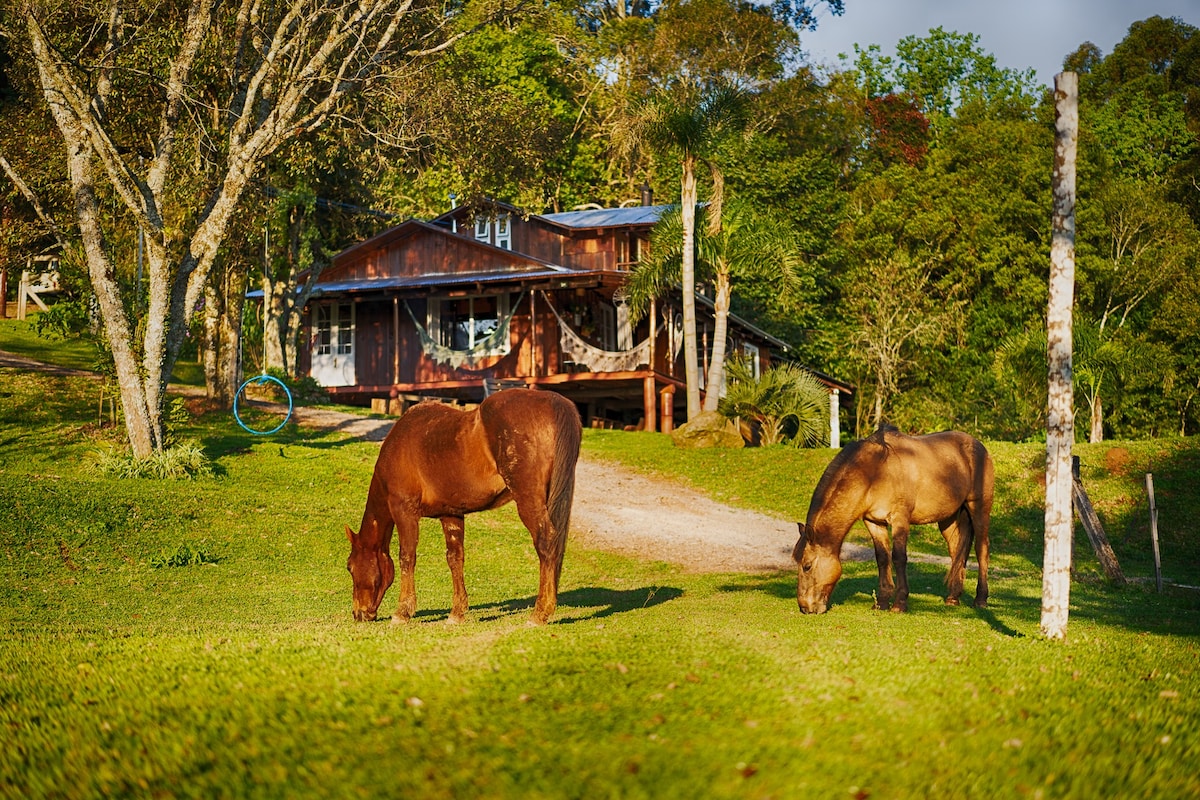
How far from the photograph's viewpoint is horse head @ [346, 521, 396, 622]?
11.5 metres

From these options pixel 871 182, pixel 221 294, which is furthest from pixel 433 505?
pixel 871 182

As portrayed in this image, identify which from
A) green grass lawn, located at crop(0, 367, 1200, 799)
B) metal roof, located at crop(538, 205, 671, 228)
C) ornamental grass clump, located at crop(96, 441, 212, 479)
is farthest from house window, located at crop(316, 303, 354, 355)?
green grass lawn, located at crop(0, 367, 1200, 799)

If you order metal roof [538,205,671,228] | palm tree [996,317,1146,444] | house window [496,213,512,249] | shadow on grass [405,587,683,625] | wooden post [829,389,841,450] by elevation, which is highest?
metal roof [538,205,671,228]

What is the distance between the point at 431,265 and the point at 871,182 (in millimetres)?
22421

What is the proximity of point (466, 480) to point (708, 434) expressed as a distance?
20.8m

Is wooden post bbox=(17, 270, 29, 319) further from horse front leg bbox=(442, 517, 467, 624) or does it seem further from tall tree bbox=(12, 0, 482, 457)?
horse front leg bbox=(442, 517, 467, 624)

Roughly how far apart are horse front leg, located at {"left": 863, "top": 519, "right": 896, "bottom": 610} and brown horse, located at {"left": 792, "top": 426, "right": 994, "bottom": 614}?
1cm

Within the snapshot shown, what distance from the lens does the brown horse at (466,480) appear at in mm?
10477

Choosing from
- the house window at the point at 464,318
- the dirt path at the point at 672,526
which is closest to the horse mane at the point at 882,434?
the dirt path at the point at 672,526

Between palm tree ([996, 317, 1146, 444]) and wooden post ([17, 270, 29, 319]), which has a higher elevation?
→ wooden post ([17, 270, 29, 319])

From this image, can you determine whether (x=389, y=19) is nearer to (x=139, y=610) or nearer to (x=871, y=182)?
(x=139, y=610)

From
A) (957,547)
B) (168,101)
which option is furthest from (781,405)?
(957,547)

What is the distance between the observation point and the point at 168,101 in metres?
24.1

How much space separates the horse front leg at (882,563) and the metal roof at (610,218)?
28.3 m
